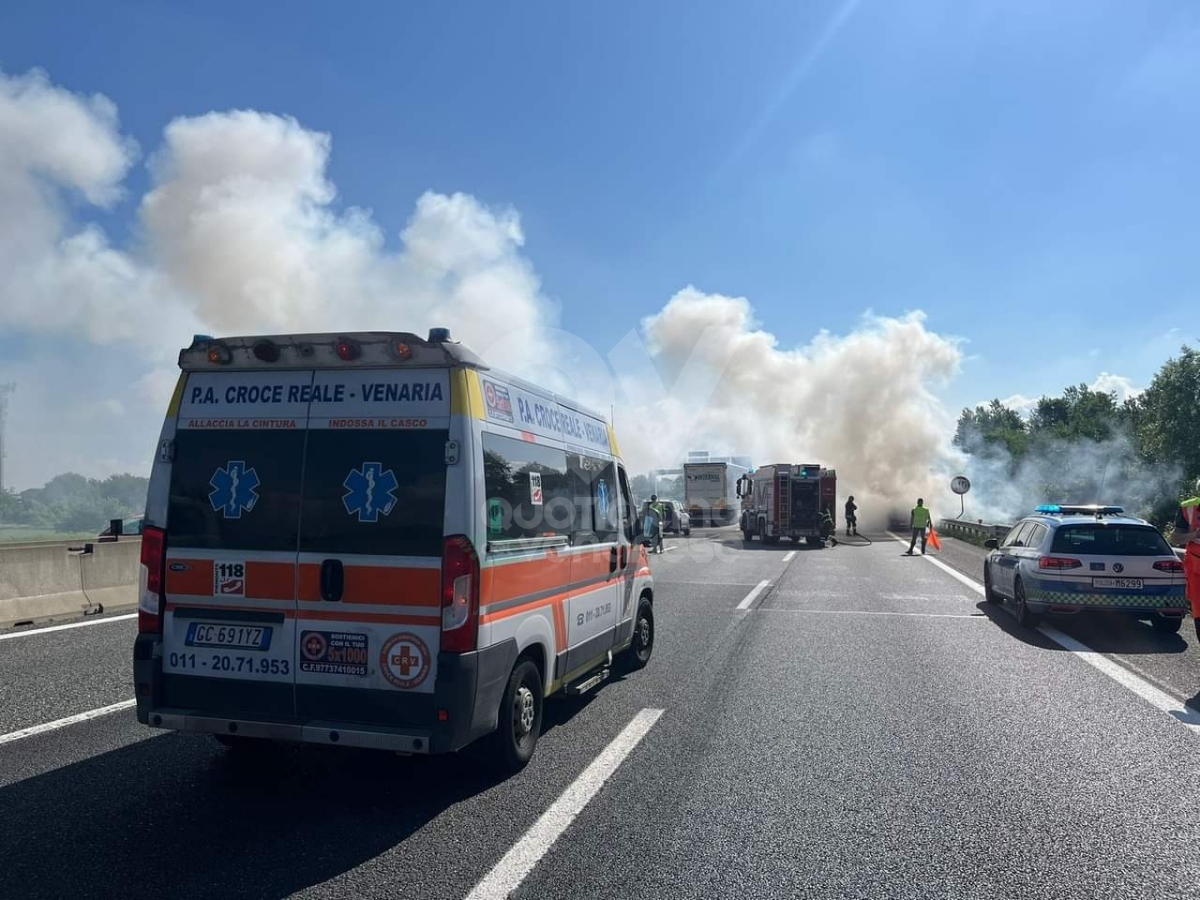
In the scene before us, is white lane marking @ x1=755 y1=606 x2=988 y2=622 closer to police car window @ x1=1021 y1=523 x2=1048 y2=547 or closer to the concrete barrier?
police car window @ x1=1021 y1=523 x2=1048 y2=547

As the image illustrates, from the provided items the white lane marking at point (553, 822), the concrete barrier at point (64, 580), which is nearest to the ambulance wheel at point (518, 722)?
the white lane marking at point (553, 822)

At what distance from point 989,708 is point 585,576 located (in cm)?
337

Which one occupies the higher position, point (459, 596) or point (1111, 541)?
point (1111, 541)

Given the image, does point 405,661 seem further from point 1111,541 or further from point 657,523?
point 1111,541

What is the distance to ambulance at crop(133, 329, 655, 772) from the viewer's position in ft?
14.5

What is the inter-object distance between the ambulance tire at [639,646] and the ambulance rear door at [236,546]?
402cm

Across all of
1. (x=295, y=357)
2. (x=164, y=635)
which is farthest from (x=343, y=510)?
(x=164, y=635)

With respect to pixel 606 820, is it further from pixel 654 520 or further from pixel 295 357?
pixel 654 520

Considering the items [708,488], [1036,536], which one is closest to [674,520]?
[708,488]

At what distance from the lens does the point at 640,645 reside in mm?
8211

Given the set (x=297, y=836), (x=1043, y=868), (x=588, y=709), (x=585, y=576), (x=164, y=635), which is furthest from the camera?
(x=588, y=709)

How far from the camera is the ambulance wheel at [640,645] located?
8.11m

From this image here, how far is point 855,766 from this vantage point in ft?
17.3

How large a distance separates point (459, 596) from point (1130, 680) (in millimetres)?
6666
